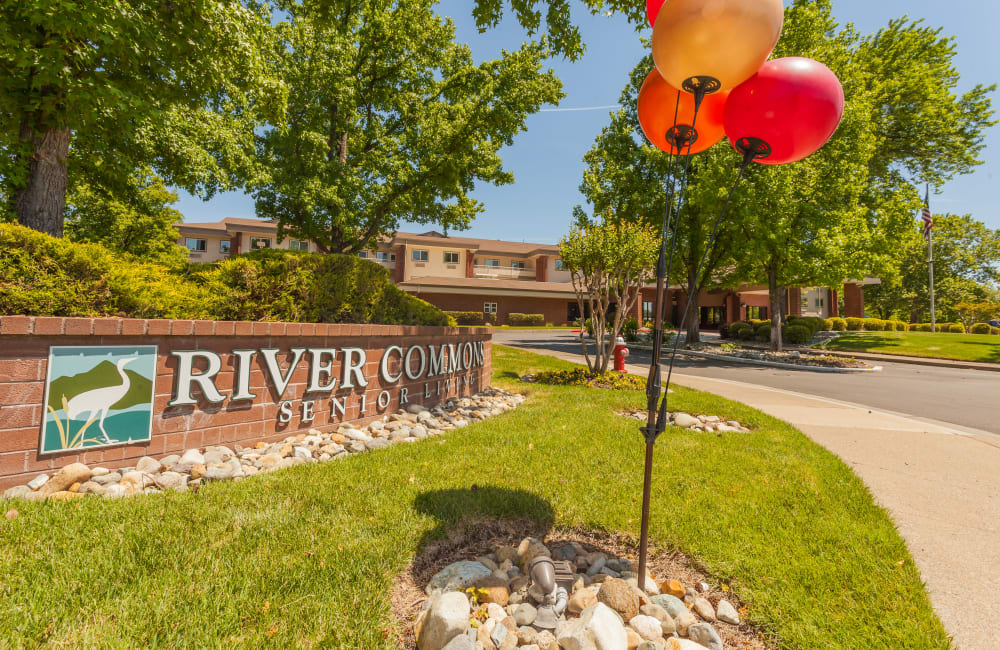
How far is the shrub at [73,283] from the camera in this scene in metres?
3.31

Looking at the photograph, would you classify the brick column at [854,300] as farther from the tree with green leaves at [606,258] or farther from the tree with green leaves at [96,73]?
the tree with green leaves at [96,73]

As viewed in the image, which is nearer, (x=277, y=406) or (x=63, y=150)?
(x=277, y=406)

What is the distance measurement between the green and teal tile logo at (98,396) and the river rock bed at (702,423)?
18.3 ft

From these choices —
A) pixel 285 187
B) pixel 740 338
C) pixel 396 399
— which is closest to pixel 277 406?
pixel 396 399

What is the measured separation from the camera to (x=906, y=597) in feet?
7.62

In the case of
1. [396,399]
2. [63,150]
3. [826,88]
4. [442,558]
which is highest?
[63,150]

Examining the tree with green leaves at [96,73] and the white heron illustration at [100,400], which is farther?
the tree with green leaves at [96,73]

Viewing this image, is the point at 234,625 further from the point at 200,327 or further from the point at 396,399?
the point at 396,399

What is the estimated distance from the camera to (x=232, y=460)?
3.77m

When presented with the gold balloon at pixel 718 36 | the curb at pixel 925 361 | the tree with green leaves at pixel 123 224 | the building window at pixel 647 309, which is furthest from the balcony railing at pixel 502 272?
the gold balloon at pixel 718 36

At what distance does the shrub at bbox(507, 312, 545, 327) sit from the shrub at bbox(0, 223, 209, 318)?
33.1m

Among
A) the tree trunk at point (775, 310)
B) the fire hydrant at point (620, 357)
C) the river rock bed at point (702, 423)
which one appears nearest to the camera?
the river rock bed at point (702, 423)

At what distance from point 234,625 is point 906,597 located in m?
3.35

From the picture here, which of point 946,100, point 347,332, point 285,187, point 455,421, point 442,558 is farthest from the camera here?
point 946,100
